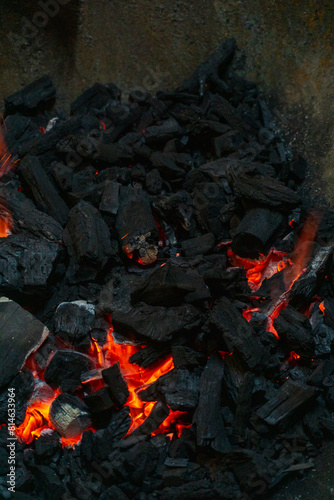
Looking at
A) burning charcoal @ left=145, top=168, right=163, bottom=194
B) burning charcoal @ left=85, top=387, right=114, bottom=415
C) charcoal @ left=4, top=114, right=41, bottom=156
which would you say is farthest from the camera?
charcoal @ left=4, top=114, right=41, bottom=156

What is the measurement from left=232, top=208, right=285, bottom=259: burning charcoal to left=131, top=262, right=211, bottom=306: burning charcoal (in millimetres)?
507

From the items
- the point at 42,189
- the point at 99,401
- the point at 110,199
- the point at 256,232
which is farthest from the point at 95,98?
the point at 99,401

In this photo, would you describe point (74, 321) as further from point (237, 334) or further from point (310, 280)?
point (310, 280)

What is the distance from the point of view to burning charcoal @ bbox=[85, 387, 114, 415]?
9.14 ft

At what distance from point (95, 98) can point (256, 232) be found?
8.00 feet

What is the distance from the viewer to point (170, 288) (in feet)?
9.95

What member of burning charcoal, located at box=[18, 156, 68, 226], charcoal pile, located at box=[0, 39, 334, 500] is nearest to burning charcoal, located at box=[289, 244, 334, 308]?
charcoal pile, located at box=[0, 39, 334, 500]

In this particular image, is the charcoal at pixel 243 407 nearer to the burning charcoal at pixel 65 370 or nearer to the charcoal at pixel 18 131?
the burning charcoal at pixel 65 370

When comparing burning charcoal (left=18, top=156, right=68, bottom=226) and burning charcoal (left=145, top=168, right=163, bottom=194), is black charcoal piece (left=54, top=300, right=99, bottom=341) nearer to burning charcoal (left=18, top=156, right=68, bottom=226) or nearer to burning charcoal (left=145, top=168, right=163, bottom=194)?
burning charcoal (left=18, top=156, right=68, bottom=226)

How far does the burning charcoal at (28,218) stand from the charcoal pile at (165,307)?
0.02 meters

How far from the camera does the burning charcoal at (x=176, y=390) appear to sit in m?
2.74

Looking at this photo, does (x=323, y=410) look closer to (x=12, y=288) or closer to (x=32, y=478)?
(x=32, y=478)

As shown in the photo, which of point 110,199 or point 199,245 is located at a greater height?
point 110,199

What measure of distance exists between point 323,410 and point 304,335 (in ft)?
1.48
